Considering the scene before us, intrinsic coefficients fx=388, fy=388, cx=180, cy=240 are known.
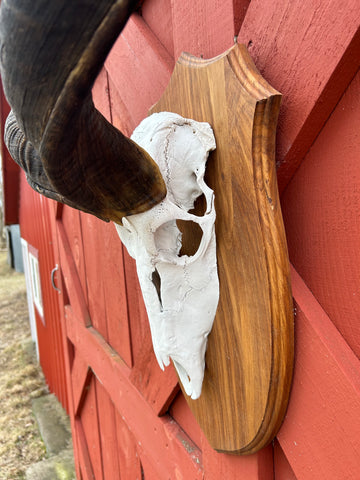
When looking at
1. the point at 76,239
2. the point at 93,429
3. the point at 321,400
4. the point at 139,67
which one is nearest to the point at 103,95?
the point at 139,67

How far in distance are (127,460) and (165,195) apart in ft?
3.77

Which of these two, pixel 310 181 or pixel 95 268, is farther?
pixel 95 268

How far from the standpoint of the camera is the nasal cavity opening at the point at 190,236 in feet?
2.06

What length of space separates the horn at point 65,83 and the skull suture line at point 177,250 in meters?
0.11

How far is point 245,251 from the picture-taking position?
0.51 meters

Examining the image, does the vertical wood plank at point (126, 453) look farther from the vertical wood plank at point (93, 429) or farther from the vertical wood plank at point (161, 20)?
the vertical wood plank at point (161, 20)

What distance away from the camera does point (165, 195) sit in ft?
1.68

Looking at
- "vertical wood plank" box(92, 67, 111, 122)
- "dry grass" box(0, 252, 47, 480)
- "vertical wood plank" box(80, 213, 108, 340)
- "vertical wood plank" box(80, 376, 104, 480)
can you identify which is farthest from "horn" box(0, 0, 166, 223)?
"dry grass" box(0, 252, 47, 480)

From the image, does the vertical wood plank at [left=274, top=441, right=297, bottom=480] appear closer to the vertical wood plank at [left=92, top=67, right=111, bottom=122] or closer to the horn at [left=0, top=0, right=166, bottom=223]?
A: the horn at [left=0, top=0, right=166, bottom=223]

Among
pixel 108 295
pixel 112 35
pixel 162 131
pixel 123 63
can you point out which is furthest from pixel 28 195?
pixel 112 35

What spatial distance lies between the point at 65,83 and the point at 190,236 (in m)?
0.39

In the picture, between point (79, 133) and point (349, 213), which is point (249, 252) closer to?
point (349, 213)

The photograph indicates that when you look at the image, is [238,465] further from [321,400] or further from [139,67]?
[139,67]

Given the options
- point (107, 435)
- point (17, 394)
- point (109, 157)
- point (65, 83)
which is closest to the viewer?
point (65, 83)
